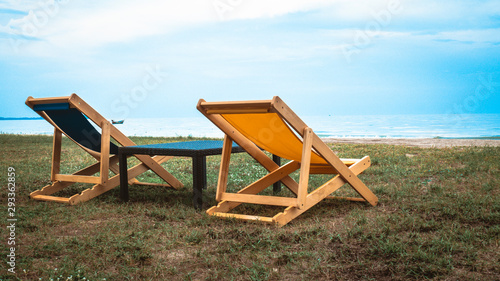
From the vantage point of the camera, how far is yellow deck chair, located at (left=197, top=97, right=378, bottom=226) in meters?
3.49

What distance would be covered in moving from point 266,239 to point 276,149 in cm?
114

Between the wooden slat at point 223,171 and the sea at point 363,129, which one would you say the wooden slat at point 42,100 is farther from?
the sea at point 363,129

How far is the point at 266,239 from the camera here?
3.10 metres

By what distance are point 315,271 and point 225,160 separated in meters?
1.73

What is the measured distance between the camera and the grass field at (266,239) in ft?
8.35

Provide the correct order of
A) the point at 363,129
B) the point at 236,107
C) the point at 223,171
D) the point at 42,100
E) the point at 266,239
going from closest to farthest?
the point at 266,239, the point at 236,107, the point at 223,171, the point at 42,100, the point at 363,129

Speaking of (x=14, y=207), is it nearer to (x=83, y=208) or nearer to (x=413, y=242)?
(x=83, y=208)

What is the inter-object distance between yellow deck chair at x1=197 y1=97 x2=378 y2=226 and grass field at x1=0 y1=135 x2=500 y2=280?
190mm

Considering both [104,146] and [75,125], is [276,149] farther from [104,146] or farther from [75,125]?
[75,125]

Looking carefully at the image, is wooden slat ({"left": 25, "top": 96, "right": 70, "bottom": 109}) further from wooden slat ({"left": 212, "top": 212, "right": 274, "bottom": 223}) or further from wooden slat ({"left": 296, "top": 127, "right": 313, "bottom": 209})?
wooden slat ({"left": 296, "top": 127, "right": 313, "bottom": 209})

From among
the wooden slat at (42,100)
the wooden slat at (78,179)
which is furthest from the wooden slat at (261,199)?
the wooden slat at (42,100)

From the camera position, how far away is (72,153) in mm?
9625

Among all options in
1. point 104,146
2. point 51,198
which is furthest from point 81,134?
point 51,198

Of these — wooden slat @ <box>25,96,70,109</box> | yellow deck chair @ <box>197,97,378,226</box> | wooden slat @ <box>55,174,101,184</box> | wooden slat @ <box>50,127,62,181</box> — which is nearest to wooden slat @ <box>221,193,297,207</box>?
yellow deck chair @ <box>197,97,378,226</box>
